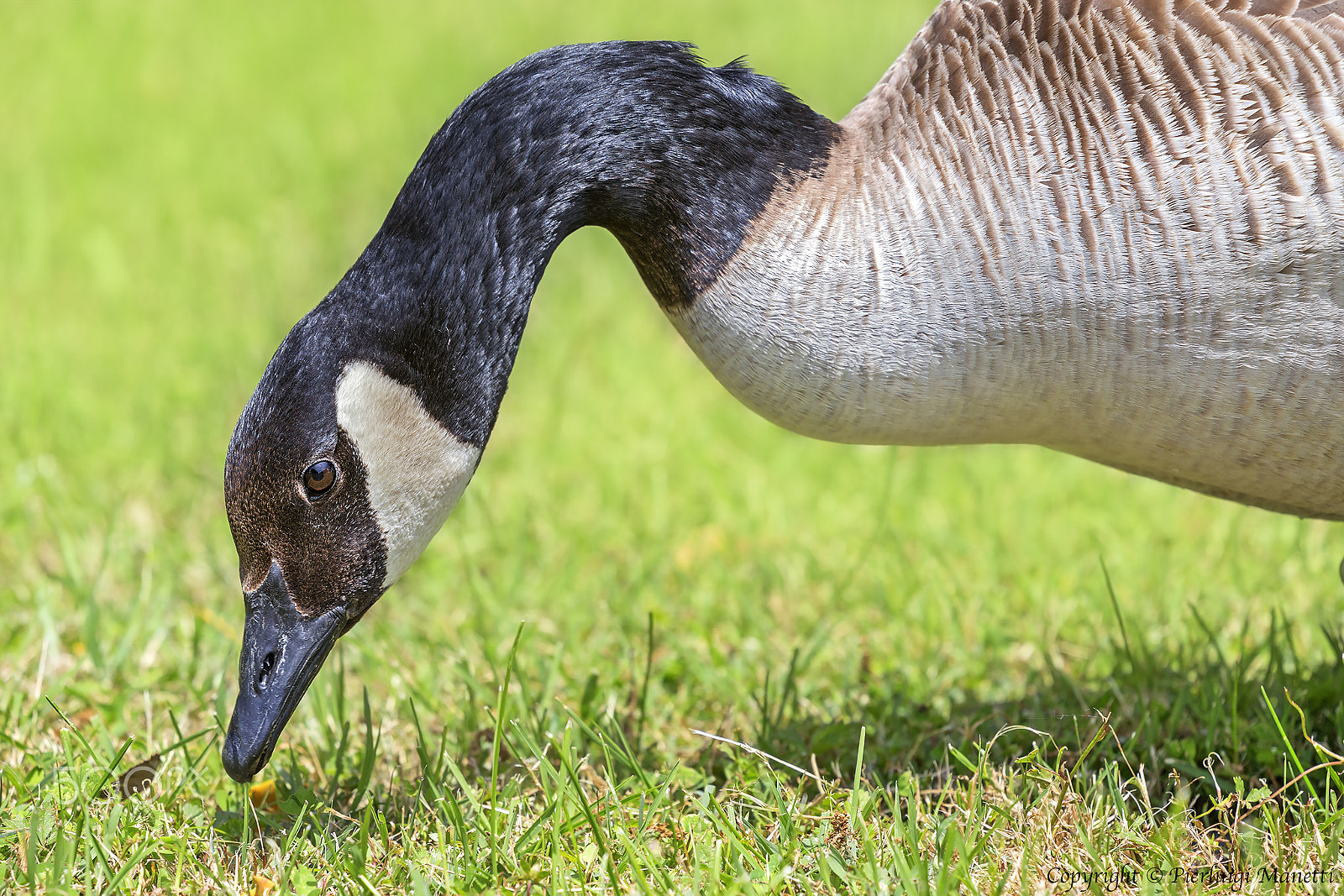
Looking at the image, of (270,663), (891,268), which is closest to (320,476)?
(270,663)

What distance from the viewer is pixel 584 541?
4.91 m

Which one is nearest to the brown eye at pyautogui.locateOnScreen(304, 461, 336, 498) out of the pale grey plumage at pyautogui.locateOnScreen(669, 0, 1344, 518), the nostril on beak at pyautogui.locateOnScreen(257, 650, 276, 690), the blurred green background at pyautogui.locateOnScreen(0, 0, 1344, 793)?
the nostril on beak at pyautogui.locateOnScreen(257, 650, 276, 690)

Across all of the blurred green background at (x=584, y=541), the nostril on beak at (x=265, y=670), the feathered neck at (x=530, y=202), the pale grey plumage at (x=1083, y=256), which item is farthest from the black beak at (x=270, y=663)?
the pale grey plumage at (x=1083, y=256)

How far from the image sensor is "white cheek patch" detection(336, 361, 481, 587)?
2.73m

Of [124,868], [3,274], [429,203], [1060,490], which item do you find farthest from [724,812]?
[3,274]

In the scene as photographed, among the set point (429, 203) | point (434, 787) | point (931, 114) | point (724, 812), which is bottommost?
point (434, 787)

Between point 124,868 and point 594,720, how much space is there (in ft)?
4.19

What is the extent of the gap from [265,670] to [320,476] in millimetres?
472

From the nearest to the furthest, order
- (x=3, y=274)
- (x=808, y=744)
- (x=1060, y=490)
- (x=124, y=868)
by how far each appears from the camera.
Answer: (x=124, y=868), (x=808, y=744), (x=1060, y=490), (x=3, y=274)

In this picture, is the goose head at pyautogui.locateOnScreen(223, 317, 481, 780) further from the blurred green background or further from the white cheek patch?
the blurred green background

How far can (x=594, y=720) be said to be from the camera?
352 cm

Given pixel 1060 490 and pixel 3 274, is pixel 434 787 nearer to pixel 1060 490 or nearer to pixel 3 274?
pixel 1060 490

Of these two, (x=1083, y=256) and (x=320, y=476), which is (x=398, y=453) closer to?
(x=320, y=476)

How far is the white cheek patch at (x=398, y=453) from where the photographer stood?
273 cm
